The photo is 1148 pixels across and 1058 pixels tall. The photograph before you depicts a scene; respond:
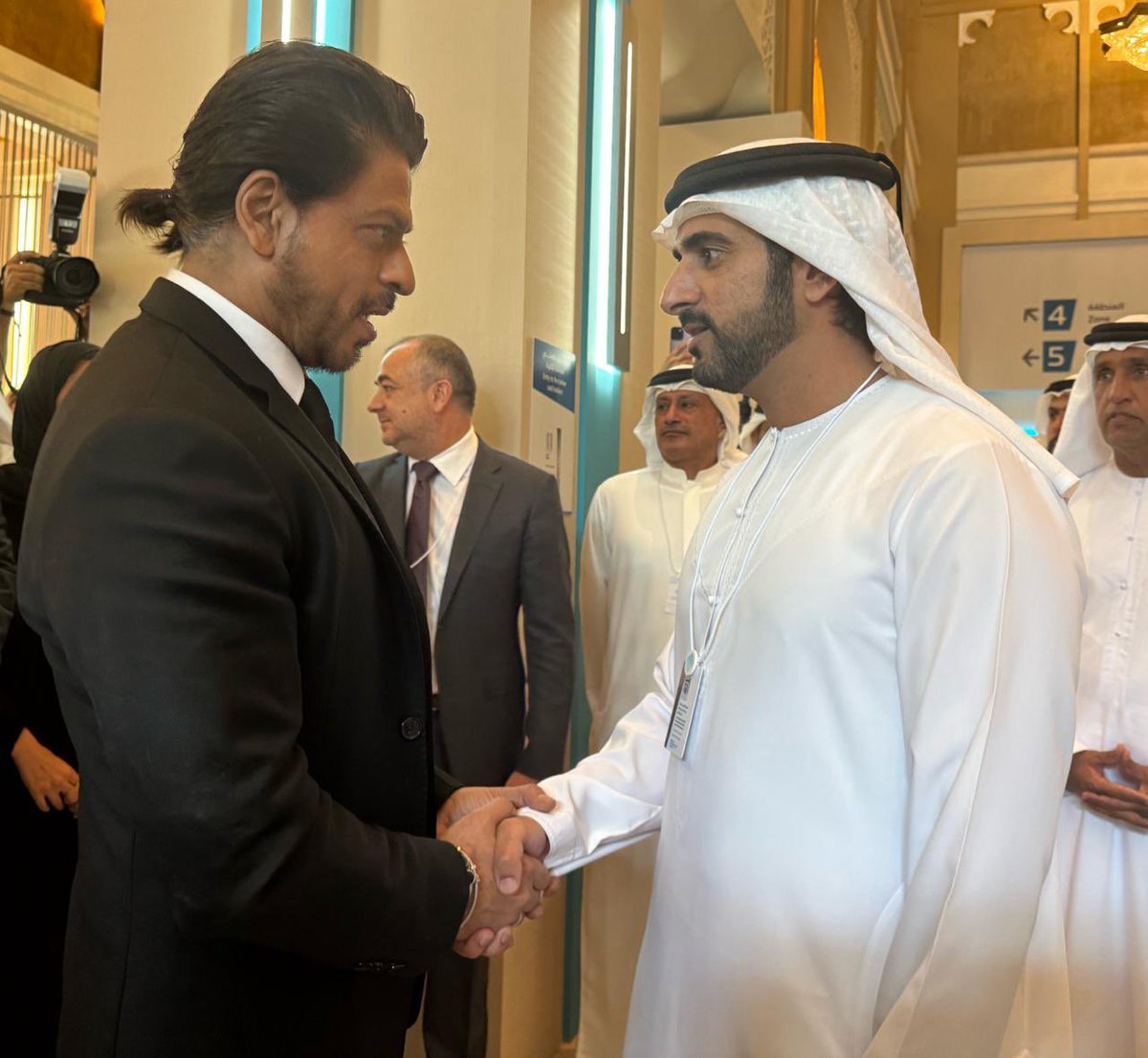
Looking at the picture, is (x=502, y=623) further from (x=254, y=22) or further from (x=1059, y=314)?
(x=1059, y=314)

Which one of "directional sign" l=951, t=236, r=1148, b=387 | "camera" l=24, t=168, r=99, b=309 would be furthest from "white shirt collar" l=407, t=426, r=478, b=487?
"directional sign" l=951, t=236, r=1148, b=387

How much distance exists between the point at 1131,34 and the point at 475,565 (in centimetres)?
1112

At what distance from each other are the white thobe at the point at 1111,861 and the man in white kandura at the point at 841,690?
104 centimetres

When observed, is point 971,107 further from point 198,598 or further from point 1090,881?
point 198,598

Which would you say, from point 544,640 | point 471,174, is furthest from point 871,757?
point 471,174

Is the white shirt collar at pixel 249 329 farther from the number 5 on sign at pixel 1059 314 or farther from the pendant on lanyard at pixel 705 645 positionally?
the number 5 on sign at pixel 1059 314

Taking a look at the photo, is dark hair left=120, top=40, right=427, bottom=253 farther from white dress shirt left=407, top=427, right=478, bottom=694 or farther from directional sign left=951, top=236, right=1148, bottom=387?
directional sign left=951, top=236, right=1148, bottom=387

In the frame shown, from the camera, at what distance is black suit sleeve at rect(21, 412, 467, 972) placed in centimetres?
111

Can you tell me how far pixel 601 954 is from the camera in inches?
145

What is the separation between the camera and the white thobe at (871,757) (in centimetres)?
138

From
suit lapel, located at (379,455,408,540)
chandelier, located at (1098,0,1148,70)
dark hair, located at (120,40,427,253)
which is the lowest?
suit lapel, located at (379,455,408,540)

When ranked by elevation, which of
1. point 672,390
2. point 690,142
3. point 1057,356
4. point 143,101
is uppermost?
point 690,142

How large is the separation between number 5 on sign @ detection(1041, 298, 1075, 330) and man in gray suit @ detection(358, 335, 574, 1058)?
951 centimetres

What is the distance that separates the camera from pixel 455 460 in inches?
129
